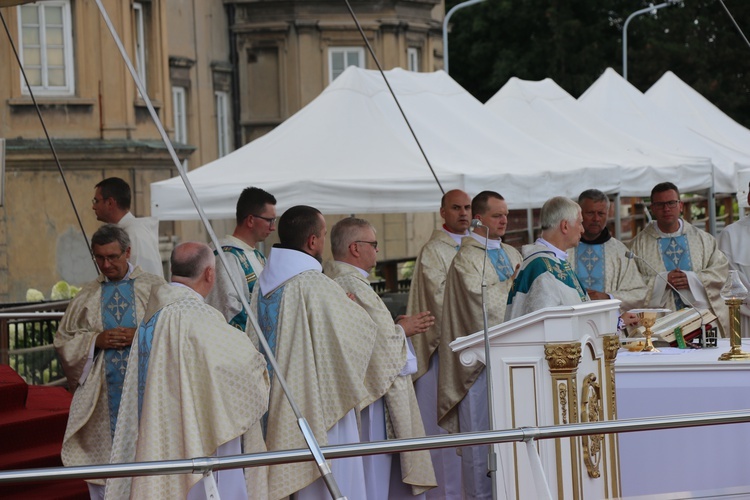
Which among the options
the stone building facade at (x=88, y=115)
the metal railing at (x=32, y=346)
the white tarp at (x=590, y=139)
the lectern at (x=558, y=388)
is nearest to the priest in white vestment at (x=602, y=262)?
the white tarp at (x=590, y=139)

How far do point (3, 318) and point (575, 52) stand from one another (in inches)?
1381

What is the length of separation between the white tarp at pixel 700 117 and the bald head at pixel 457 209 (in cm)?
826

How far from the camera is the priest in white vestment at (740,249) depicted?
472 inches

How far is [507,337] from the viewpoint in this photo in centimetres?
714

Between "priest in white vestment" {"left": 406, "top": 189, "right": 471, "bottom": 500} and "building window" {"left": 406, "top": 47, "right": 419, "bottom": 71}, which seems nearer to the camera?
"priest in white vestment" {"left": 406, "top": 189, "right": 471, "bottom": 500}

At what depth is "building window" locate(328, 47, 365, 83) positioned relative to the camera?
34.1 meters

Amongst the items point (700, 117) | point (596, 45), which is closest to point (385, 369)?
point (700, 117)

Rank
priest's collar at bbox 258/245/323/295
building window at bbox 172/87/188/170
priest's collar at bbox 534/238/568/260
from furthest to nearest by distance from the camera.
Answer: building window at bbox 172/87/188/170
priest's collar at bbox 534/238/568/260
priest's collar at bbox 258/245/323/295

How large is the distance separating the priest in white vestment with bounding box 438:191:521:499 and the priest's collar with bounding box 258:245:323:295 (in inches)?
74.8

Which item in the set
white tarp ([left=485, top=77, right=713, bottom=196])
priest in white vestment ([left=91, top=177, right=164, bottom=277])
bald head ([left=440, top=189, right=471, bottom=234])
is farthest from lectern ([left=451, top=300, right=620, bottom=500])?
white tarp ([left=485, top=77, right=713, bottom=196])

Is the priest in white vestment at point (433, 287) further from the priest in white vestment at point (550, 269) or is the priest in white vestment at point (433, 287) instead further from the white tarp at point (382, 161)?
the priest in white vestment at point (550, 269)

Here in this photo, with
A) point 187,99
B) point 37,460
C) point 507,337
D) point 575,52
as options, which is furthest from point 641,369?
point 575,52

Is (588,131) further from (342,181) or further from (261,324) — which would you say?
(261,324)

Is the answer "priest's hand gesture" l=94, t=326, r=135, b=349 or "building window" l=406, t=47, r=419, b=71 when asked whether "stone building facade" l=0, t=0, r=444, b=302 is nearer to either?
"building window" l=406, t=47, r=419, b=71
